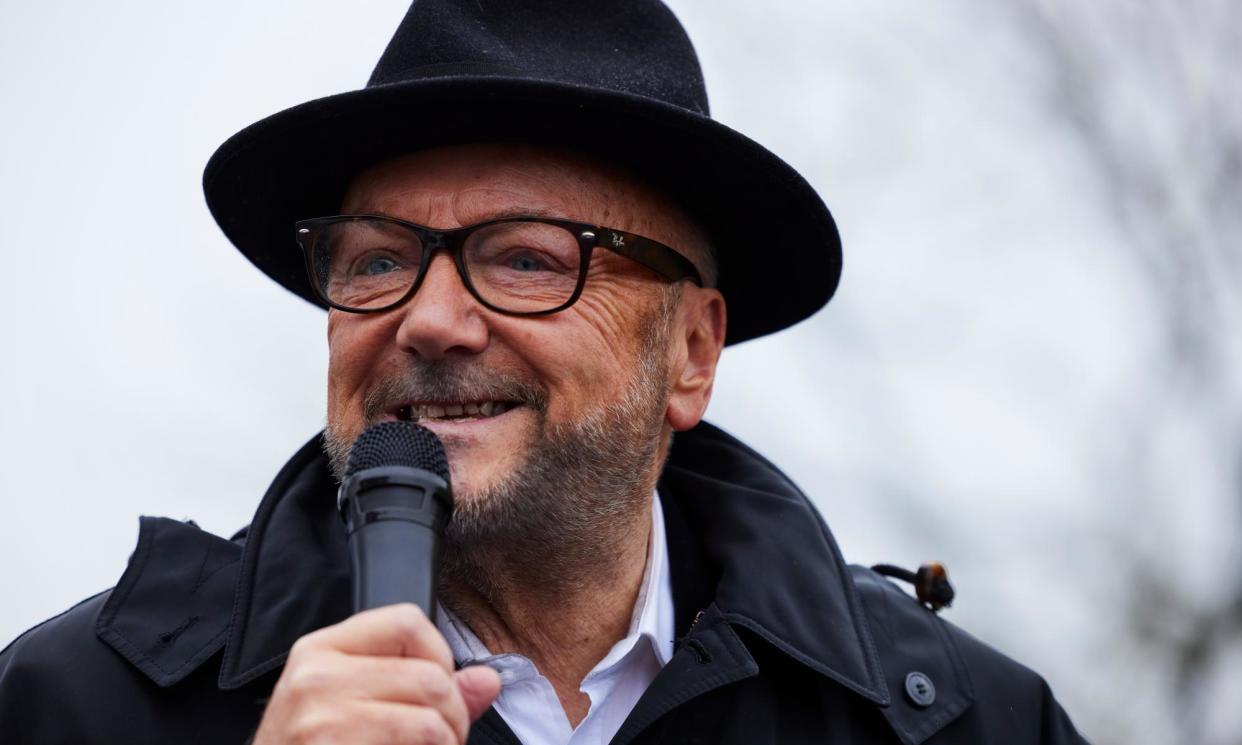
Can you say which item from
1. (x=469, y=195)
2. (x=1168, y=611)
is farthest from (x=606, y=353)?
(x=1168, y=611)

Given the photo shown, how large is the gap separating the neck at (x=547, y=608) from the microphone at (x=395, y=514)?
36.6 inches

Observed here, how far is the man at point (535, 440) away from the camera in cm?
290

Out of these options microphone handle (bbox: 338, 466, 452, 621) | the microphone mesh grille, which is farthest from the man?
microphone handle (bbox: 338, 466, 452, 621)

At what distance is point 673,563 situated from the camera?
11.5 ft

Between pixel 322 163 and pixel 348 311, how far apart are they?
17.5 inches

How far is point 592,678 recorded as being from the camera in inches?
122

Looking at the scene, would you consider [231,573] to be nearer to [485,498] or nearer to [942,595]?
[485,498]

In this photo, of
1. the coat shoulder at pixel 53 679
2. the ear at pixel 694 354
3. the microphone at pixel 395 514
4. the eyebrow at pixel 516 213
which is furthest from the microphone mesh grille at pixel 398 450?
the ear at pixel 694 354

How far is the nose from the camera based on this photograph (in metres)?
2.89

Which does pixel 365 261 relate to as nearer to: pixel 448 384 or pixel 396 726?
pixel 448 384

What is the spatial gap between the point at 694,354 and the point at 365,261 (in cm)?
92

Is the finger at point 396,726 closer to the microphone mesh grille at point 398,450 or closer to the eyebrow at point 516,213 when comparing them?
the microphone mesh grille at point 398,450

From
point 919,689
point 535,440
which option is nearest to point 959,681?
point 919,689

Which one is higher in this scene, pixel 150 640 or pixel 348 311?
pixel 348 311
